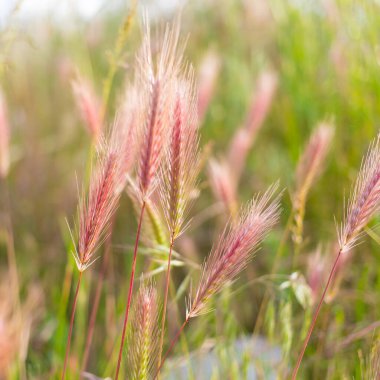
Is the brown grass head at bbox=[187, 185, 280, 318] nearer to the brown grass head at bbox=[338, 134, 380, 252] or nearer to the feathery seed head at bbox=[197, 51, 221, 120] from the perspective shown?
the brown grass head at bbox=[338, 134, 380, 252]

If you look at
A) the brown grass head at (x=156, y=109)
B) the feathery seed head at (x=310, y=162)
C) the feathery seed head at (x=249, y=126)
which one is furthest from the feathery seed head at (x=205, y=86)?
the brown grass head at (x=156, y=109)

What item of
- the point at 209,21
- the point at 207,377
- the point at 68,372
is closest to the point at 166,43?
the point at 68,372

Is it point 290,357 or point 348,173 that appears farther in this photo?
point 348,173

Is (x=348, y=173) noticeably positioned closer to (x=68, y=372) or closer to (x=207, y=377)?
(x=207, y=377)

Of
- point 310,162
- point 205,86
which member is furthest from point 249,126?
point 310,162

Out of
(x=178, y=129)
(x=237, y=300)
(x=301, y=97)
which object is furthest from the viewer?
(x=301, y=97)

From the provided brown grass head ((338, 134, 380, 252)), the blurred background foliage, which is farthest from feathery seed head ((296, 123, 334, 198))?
brown grass head ((338, 134, 380, 252))
